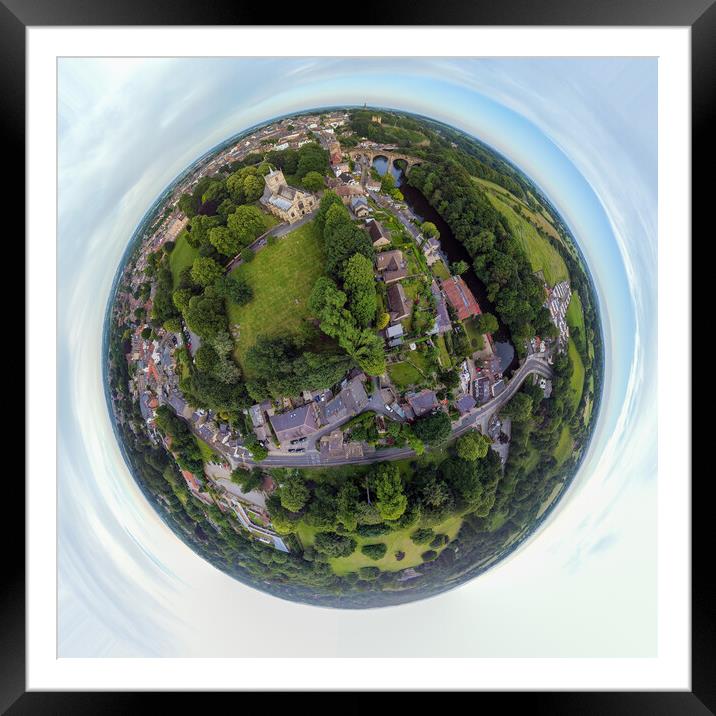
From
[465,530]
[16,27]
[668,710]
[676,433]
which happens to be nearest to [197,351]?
[16,27]

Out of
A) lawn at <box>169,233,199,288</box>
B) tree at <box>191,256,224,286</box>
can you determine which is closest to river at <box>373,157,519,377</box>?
tree at <box>191,256,224,286</box>

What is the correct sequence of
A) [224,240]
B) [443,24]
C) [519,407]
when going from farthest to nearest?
[519,407] < [224,240] < [443,24]

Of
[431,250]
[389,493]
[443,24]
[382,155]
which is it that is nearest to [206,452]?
[389,493]

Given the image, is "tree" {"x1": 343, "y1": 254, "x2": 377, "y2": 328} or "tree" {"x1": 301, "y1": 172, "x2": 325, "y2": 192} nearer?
"tree" {"x1": 343, "y1": 254, "x2": 377, "y2": 328}

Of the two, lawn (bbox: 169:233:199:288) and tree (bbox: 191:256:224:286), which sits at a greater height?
lawn (bbox: 169:233:199:288)

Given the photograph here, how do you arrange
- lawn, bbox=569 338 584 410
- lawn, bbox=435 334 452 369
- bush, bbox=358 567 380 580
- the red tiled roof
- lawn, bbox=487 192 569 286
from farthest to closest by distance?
lawn, bbox=569 338 584 410 → lawn, bbox=487 192 569 286 → the red tiled roof → bush, bbox=358 567 380 580 → lawn, bbox=435 334 452 369

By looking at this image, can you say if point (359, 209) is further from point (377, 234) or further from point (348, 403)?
point (348, 403)

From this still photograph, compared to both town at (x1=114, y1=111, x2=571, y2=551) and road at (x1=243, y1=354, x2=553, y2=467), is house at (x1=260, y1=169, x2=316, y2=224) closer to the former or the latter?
town at (x1=114, y1=111, x2=571, y2=551)

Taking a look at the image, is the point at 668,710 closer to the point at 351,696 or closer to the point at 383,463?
the point at 351,696

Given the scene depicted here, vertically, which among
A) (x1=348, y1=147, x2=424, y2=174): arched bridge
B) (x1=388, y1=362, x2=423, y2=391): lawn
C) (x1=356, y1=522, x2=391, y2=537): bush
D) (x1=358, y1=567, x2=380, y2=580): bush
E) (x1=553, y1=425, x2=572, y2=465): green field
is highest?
(x1=348, y1=147, x2=424, y2=174): arched bridge
